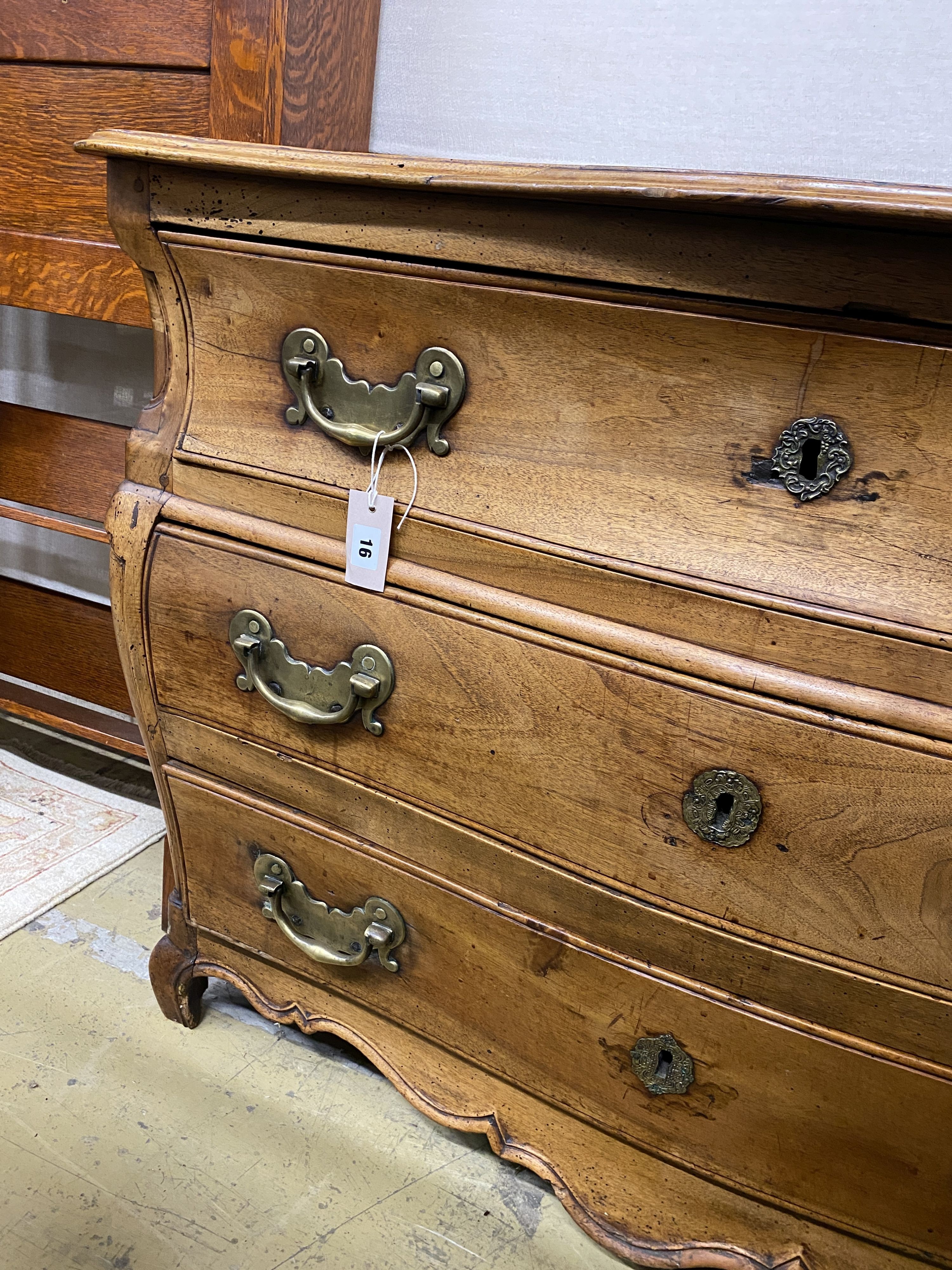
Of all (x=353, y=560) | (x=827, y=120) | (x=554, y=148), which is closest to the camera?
(x=353, y=560)

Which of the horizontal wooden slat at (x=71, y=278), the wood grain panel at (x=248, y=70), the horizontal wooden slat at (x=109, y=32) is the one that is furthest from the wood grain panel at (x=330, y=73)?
the horizontal wooden slat at (x=71, y=278)

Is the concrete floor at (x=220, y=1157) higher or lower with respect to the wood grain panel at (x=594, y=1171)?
lower

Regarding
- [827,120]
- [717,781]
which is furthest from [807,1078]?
[827,120]

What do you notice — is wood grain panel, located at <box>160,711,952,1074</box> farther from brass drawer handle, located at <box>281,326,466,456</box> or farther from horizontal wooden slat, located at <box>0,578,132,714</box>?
horizontal wooden slat, located at <box>0,578,132,714</box>

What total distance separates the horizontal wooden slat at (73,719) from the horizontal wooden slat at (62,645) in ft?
0.20

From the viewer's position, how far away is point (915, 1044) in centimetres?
72

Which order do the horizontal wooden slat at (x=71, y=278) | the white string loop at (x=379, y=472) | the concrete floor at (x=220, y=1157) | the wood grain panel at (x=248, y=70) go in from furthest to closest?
the horizontal wooden slat at (x=71, y=278)
the wood grain panel at (x=248, y=70)
the concrete floor at (x=220, y=1157)
the white string loop at (x=379, y=472)

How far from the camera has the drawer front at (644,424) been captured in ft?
2.05

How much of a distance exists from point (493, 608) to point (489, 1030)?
1.40 feet

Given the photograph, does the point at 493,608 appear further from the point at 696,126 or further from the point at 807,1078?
the point at 696,126

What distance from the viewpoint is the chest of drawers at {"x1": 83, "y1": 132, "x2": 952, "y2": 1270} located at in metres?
0.64

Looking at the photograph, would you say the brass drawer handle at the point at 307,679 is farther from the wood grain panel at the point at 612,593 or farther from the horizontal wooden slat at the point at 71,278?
the horizontal wooden slat at the point at 71,278

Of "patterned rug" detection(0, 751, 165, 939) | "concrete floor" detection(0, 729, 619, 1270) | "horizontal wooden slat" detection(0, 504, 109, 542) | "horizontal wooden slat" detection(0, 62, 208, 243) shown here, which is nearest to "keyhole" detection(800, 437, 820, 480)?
"concrete floor" detection(0, 729, 619, 1270)

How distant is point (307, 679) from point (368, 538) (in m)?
0.15
